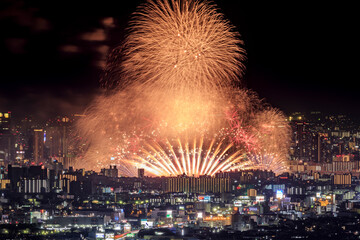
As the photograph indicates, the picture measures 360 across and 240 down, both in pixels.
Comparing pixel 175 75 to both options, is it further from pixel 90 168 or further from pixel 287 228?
pixel 90 168

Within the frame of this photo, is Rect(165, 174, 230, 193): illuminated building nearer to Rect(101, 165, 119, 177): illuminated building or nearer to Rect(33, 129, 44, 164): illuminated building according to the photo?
Rect(101, 165, 119, 177): illuminated building

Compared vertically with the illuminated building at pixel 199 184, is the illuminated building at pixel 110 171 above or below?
above

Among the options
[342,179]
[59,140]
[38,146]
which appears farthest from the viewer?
[38,146]

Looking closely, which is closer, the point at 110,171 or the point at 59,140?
the point at 110,171

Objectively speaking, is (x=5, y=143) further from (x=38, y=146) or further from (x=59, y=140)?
(x=59, y=140)

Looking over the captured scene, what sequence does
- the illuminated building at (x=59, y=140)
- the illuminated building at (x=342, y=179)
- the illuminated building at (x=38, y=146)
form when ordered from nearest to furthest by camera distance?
the illuminated building at (x=59, y=140), the illuminated building at (x=342, y=179), the illuminated building at (x=38, y=146)

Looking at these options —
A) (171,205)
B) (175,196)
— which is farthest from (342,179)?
(171,205)

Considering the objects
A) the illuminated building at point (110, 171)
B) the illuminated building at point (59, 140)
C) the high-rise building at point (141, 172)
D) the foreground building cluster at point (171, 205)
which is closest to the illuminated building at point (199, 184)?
the foreground building cluster at point (171, 205)

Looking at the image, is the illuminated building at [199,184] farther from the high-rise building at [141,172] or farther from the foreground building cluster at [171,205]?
the high-rise building at [141,172]

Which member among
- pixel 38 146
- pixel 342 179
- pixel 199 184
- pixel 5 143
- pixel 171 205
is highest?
pixel 5 143
